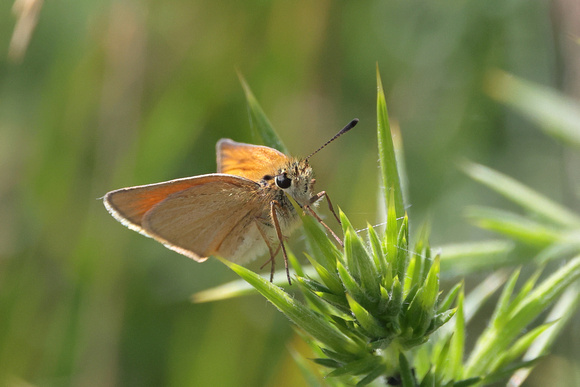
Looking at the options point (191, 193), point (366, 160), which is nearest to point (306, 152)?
point (366, 160)

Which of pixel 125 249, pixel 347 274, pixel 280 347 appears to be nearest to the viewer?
pixel 347 274

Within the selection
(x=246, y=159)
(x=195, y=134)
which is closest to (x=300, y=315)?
(x=246, y=159)

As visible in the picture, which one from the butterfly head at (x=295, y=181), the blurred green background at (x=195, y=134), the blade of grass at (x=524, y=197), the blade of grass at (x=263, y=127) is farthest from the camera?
the blurred green background at (x=195, y=134)

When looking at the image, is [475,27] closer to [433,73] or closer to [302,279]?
[433,73]

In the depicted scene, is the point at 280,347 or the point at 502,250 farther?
the point at 280,347

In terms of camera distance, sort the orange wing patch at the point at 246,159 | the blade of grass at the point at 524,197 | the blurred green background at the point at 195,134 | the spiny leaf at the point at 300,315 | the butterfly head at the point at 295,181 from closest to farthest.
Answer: the spiny leaf at the point at 300,315 < the blade of grass at the point at 524,197 < the butterfly head at the point at 295,181 < the orange wing patch at the point at 246,159 < the blurred green background at the point at 195,134

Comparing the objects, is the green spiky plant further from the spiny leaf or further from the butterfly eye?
the butterfly eye

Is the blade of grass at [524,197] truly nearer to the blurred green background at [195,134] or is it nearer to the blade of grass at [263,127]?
the blade of grass at [263,127]

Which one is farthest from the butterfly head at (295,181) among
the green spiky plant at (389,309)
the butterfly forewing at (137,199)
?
the green spiky plant at (389,309)
